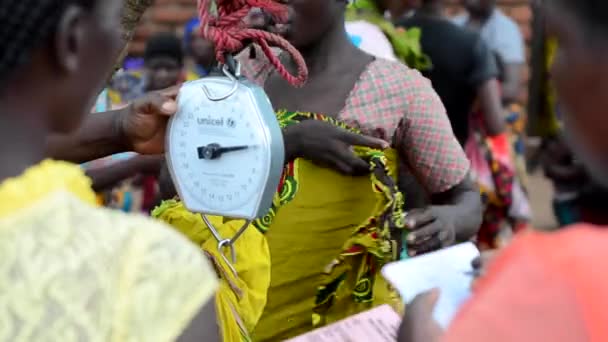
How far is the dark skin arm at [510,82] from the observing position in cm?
542

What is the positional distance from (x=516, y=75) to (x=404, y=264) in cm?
433

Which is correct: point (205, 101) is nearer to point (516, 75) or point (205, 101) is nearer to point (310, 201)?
point (310, 201)

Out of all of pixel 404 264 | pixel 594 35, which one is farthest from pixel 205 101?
Answer: pixel 594 35

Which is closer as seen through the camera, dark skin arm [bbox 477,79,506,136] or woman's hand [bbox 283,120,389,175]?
woman's hand [bbox 283,120,389,175]

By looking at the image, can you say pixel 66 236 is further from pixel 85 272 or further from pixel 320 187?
pixel 320 187

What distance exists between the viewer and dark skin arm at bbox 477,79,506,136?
4.20 metres

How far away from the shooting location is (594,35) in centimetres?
110

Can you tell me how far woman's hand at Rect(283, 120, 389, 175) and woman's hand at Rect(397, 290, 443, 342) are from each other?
873mm

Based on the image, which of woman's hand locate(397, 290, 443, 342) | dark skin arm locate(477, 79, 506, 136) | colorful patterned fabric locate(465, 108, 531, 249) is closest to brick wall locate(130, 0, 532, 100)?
colorful patterned fabric locate(465, 108, 531, 249)

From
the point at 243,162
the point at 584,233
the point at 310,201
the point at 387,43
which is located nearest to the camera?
the point at 584,233

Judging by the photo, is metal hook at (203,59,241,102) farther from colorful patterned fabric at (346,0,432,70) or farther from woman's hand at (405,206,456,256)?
colorful patterned fabric at (346,0,432,70)

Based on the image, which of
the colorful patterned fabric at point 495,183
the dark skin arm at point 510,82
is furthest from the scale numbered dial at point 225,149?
the dark skin arm at point 510,82

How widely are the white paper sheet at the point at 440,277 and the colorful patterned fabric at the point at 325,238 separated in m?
0.76

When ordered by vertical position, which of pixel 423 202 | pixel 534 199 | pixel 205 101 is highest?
pixel 205 101
